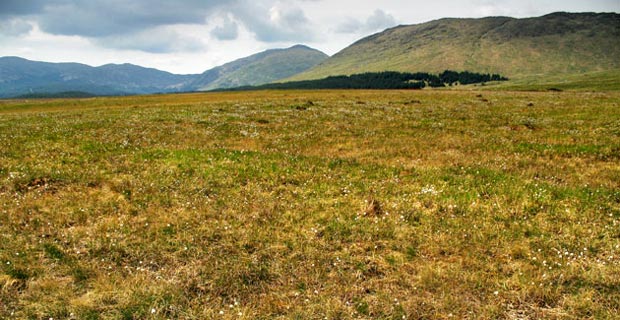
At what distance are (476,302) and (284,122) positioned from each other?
2579 cm

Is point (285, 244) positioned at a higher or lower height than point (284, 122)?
lower

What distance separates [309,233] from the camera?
9.70m

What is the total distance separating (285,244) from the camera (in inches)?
359

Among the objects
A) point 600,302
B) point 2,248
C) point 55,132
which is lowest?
point 600,302

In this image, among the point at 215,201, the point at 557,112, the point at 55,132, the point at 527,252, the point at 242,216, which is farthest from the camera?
the point at 557,112

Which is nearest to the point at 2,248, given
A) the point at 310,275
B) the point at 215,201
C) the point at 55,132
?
the point at 215,201

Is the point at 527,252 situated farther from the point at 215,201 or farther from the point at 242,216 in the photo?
the point at 215,201

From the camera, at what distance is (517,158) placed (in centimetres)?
1714

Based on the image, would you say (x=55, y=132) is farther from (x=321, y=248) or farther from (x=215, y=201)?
(x=321, y=248)

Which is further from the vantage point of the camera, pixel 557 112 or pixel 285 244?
pixel 557 112

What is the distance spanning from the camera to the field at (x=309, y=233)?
6.91m

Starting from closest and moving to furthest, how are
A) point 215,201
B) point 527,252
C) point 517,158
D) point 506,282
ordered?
point 506,282 → point 527,252 → point 215,201 → point 517,158

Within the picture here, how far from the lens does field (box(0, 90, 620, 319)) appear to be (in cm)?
691

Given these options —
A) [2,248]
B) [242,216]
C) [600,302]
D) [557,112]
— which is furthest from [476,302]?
[557,112]
